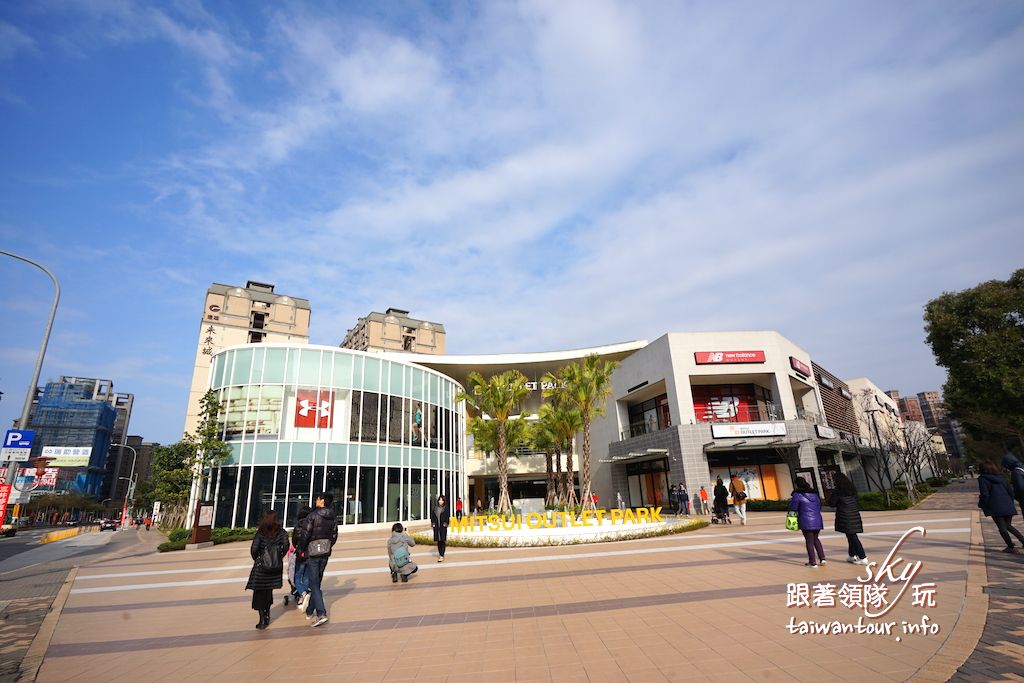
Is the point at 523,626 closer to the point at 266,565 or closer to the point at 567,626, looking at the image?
the point at 567,626

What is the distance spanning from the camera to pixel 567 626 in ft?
20.6

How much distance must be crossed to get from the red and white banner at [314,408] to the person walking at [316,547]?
20.1 meters

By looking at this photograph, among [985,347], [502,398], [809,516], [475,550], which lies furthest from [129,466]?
[985,347]

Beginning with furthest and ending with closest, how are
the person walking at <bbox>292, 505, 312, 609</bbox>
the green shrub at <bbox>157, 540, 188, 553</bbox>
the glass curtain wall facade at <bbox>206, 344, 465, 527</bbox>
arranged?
the glass curtain wall facade at <bbox>206, 344, 465, 527</bbox> → the green shrub at <bbox>157, 540, 188, 553</bbox> → the person walking at <bbox>292, 505, 312, 609</bbox>

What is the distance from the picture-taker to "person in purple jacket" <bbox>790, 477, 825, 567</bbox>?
8797mm

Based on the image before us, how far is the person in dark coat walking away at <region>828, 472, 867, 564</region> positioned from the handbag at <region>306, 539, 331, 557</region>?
29.7 feet

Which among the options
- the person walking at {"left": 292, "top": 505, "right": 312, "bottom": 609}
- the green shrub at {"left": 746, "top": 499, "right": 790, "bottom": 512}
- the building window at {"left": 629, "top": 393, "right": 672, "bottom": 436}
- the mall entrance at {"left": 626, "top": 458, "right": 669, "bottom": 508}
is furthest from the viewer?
the building window at {"left": 629, "top": 393, "right": 672, "bottom": 436}

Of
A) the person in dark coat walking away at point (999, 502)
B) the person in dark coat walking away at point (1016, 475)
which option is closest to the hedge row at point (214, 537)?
the person in dark coat walking away at point (999, 502)

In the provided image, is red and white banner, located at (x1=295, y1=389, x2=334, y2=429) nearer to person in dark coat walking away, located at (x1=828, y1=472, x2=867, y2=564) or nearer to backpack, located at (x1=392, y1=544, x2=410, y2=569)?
backpack, located at (x1=392, y1=544, x2=410, y2=569)

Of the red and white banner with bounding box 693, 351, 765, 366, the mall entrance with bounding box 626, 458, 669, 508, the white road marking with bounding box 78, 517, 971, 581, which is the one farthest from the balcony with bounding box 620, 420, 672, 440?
the white road marking with bounding box 78, 517, 971, 581

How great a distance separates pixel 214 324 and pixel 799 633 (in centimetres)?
7188

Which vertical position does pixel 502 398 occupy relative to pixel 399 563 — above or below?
above

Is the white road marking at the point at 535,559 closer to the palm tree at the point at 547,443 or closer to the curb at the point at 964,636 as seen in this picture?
the curb at the point at 964,636

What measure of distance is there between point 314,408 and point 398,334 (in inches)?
2257
